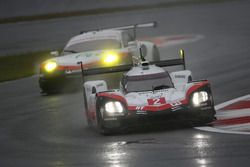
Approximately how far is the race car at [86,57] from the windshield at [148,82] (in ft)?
19.1

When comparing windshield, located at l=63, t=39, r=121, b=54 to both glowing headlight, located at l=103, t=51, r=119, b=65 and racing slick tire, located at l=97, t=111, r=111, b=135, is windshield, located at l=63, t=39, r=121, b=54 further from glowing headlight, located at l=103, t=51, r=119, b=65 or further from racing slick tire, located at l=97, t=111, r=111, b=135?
racing slick tire, located at l=97, t=111, r=111, b=135

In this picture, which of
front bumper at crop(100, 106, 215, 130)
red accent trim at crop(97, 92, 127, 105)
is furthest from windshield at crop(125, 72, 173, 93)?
front bumper at crop(100, 106, 215, 130)

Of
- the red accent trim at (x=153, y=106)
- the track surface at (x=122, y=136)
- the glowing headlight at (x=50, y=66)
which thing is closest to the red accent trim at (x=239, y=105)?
the track surface at (x=122, y=136)

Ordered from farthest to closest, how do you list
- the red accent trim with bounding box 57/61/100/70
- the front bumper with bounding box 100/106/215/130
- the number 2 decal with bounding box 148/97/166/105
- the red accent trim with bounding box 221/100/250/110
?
the red accent trim with bounding box 57/61/100/70 < the red accent trim with bounding box 221/100/250/110 < the number 2 decal with bounding box 148/97/166/105 < the front bumper with bounding box 100/106/215/130

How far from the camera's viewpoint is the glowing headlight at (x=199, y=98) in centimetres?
1438

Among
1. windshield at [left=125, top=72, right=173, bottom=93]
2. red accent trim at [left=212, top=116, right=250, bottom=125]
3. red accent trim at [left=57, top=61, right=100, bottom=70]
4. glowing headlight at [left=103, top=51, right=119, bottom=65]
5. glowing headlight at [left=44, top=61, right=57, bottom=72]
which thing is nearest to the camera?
red accent trim at [left=212, top=116, right=250, bottom=125]

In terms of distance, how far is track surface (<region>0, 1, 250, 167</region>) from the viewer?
11.7 metres

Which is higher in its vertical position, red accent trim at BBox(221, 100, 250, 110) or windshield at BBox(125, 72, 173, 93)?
windshield at BBox(125, 72, 173, 93)

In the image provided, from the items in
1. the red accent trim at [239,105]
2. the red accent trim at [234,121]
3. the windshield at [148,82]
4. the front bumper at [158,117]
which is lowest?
the red accent trim at [234,121]

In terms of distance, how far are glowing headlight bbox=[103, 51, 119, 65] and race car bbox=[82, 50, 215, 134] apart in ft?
19.3

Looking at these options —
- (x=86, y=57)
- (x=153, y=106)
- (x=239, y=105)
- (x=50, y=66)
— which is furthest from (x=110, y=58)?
(x=153, y=106)

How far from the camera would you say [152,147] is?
12664 millimetres

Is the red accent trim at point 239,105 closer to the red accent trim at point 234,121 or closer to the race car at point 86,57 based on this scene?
the red accent trim at point 234,121

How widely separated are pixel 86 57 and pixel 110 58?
56 centimetres
